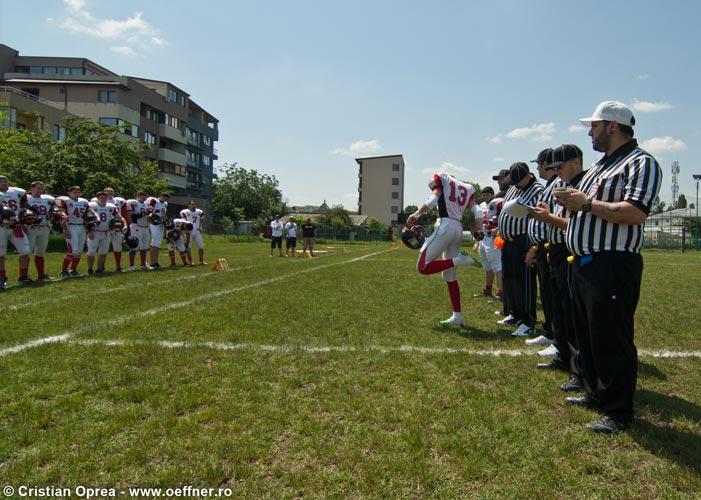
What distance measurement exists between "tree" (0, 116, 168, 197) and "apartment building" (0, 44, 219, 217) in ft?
28.7

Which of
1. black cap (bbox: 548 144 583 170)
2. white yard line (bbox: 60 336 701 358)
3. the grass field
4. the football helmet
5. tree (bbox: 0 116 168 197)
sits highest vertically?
tree (bbox: 0 116 168 197)

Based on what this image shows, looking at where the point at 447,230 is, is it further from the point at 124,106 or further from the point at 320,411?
the point at 124,106

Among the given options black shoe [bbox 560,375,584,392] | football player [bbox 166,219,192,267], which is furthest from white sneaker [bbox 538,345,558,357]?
football player [bbox 166,219,192,267]

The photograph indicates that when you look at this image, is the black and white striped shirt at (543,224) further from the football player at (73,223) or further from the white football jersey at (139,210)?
the white football jersey at (139,210)

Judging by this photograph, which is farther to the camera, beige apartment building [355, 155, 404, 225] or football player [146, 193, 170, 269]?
beige apartment building [355, 155, 404, 225]

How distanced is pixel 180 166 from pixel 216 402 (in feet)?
217

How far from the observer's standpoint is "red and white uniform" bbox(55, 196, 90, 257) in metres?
11.4

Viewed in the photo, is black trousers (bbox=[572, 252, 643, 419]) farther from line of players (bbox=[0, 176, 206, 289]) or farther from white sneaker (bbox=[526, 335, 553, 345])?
line of players (bbox=[0, 176, 206, 289])

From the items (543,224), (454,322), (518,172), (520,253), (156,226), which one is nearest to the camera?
(543,224)

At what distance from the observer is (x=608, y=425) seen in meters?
3.26

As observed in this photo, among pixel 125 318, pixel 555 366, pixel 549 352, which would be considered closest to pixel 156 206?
pixel 125 318

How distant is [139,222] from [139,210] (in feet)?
1.15

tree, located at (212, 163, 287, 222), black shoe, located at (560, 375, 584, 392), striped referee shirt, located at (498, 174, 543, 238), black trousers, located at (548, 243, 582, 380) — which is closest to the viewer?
black shoe, located at (560, 375, 584, 392)

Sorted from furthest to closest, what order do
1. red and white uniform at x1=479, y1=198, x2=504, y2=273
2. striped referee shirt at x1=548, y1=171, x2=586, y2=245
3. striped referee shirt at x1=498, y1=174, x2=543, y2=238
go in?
red and white uniform at x1=479, y1=198, x2=504, y2=273, striped referee shirt at x1=498, y1=174, x2=543, y2=238, striped referee shirt at x1=548, y1=171, x2=586, y2=245
